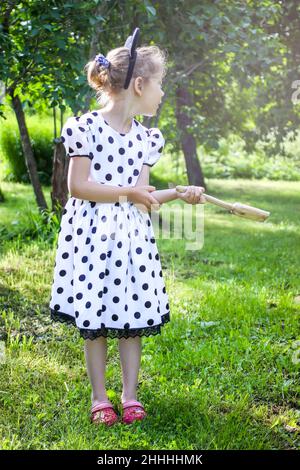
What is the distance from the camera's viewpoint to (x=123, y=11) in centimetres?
594

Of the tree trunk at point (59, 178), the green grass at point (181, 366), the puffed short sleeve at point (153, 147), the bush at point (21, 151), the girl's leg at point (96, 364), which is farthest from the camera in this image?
the bush at point (21, 151)

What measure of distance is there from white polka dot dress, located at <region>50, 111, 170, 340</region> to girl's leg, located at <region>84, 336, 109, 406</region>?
0.07 meters

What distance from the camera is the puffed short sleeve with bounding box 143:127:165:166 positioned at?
8.93ft

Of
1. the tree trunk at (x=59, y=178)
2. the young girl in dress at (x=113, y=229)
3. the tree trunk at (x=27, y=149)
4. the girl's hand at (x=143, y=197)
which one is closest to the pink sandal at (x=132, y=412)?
the young girl in dress at (x=113, y=229)

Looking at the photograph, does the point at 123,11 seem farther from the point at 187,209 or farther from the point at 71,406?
the point at 71,406

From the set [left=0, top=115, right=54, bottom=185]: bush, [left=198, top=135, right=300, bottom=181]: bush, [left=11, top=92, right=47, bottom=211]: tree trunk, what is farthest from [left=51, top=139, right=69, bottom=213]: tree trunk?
[left=198, top=135, right=300, bottom=181]: bush

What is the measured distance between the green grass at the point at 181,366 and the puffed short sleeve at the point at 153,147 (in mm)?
1005

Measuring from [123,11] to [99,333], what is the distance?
4204 millimetres

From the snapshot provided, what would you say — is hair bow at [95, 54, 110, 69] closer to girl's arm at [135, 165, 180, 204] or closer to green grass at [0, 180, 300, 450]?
girl's arm at [135, 165, 180, 204]

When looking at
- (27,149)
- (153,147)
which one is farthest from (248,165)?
(153,147)

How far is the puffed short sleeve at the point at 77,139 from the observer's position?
2.49 meters

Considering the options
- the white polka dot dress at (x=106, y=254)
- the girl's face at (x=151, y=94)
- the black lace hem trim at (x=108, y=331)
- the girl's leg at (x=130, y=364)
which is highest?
the girl's face at (x=151, y=94)

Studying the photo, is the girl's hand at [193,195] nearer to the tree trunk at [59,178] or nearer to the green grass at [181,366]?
the green grass at [181,366]
